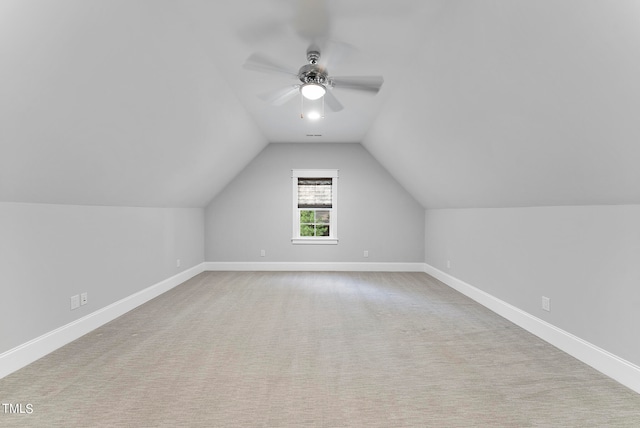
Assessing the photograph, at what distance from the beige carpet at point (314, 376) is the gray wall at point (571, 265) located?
0.31 metres

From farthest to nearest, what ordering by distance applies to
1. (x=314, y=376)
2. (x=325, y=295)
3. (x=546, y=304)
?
(x=325, y=295) < (x=546, y=304) < (x=314, y=376)

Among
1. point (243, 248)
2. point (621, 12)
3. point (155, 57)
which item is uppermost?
point (155, 57)

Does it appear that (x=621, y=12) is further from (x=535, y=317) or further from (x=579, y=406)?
(x=535, y=317)

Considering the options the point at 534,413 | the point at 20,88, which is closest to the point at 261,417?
the point at 534,413

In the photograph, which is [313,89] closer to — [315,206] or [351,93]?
[351,93]

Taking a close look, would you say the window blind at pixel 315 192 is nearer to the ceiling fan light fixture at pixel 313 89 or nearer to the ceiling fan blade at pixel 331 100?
the ceiling fan blade at pixel 331 100

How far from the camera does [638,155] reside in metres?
1.78

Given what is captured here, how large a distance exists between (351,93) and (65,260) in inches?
132

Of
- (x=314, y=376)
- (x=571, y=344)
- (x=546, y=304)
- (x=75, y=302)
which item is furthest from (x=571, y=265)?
(x=75, y=302)

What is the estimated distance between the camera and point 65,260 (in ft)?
9.38

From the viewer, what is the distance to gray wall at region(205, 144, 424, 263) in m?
6.35

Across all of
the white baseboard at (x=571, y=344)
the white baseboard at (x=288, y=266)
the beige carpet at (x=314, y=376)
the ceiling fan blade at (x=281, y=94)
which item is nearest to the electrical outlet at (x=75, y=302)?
the beige carpet at (x=314, y=376)

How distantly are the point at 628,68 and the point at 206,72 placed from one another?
9.82 feet

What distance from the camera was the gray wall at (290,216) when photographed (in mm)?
6348
